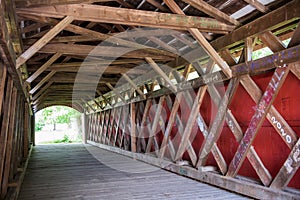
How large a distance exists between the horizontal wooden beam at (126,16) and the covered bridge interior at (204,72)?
1 centimetres

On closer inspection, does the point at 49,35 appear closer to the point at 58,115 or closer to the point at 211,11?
the point at 211,11

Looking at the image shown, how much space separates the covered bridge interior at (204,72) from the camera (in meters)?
3.26

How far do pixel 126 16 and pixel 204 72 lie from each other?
2025 mm

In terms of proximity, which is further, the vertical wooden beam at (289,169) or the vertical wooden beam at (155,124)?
the vertical wooden beam at (155,124)

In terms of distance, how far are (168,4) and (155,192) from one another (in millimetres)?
2733

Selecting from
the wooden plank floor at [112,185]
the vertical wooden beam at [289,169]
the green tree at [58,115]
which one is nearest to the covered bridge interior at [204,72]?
the vertical wooden beam at [289,169]

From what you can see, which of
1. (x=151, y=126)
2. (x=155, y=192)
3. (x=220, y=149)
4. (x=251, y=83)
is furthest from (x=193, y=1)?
(x=151, y=126)

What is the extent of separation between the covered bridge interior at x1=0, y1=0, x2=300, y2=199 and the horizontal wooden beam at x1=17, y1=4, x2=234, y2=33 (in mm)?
13

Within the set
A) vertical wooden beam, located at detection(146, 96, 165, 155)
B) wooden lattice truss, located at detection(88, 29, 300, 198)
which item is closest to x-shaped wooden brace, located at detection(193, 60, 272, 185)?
wooden lattice truss, located at detection(88, 29, 300, 198)

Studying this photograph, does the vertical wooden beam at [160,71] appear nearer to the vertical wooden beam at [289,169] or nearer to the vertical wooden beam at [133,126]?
the vertical wooden beam at [133,126]

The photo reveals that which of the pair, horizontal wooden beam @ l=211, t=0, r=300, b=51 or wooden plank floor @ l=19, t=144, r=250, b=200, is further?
wooden plank floor @ l=19, t=144, r=250, b=200

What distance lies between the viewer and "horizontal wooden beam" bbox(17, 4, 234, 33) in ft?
10.8

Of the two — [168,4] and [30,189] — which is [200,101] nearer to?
[168,4]

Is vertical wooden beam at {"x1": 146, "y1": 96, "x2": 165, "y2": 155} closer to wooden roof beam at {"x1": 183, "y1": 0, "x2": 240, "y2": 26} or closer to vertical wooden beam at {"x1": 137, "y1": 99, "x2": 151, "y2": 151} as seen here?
vertical wooden beam at {"x1": 137, "y1": 99, "x2": 151, "y2": 151}
